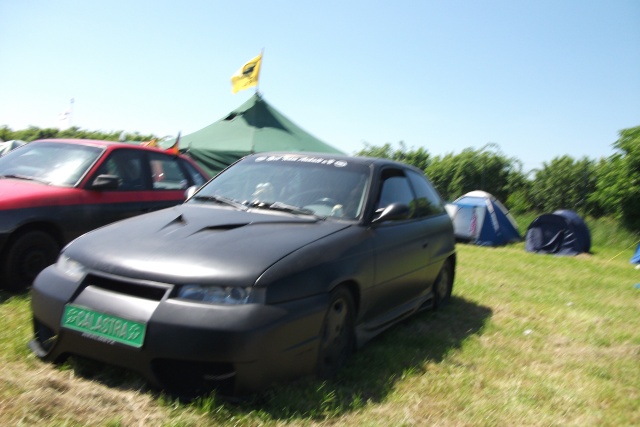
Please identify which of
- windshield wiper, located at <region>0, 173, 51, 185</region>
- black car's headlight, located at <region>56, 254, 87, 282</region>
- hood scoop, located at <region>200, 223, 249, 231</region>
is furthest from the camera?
windshield wiper, located at <region>0, 173, 51, 185</region>

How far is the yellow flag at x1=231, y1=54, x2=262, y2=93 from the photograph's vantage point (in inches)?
655

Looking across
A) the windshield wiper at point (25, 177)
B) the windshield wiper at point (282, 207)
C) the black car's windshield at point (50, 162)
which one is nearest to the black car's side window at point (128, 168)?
the black car's windshield at point (50, 162)

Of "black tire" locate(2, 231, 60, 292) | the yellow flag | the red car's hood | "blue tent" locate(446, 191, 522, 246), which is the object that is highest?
the yellow flag

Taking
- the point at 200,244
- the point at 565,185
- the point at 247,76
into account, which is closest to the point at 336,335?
the point at 200,244

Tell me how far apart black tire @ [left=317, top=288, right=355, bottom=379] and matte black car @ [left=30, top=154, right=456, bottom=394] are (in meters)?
0.01

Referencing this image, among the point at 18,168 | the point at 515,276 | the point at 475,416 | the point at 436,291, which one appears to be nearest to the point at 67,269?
the point at 475,416

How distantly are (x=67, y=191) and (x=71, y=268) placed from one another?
86.5 inches

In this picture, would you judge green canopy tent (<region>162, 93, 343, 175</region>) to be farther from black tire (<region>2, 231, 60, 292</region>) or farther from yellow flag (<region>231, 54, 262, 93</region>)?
black tire (<region>2, 231, 60, 292</region>)

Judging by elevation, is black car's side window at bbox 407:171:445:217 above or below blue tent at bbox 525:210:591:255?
above

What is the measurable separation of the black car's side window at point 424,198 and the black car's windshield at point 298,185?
918 mm

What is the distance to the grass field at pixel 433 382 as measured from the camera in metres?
2.73

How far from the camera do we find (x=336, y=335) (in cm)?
350

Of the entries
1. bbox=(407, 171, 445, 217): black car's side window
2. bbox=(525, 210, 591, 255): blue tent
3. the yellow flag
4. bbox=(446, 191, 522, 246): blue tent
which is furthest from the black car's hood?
the yellow flag

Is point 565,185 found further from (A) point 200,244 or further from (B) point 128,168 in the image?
(A) point 200,244
